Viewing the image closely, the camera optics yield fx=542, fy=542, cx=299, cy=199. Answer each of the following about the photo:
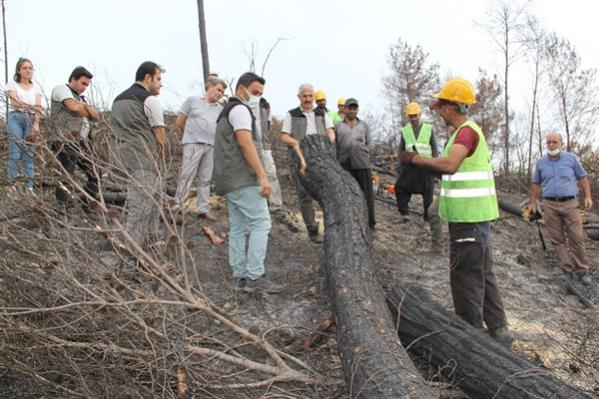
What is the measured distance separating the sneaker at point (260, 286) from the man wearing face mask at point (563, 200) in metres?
3.70

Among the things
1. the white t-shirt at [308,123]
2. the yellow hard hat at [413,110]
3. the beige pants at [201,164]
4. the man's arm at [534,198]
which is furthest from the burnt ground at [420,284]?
the yellow hard hat at [413,110]

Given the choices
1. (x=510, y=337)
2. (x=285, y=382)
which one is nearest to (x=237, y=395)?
(x=285, y=382)

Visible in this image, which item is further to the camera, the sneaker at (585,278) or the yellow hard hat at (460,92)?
the sneaker at (585,278)

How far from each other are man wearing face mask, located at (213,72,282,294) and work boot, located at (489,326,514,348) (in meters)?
1.76

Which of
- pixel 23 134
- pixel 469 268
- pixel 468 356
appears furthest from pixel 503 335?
pixel 23 134

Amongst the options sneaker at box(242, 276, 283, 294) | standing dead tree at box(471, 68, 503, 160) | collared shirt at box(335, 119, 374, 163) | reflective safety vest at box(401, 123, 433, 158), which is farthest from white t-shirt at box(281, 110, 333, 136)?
standing dead tree at box(471, 68, 503, 160)

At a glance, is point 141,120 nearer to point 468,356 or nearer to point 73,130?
point 73,130

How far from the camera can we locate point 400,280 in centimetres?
512

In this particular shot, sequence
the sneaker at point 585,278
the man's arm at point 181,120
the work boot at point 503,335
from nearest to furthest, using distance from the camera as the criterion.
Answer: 1. the work boot at point 503,335
2. the man's arm at point 181,120
3. the sneaker at point 585,278

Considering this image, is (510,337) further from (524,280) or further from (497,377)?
(524,280)

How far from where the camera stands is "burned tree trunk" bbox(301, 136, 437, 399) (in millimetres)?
2839

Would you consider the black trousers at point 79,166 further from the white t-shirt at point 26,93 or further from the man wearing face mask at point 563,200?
the man wearing face mask at point 563,200

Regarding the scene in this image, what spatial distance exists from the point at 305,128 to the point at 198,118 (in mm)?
1181

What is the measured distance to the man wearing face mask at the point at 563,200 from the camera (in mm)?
6477
